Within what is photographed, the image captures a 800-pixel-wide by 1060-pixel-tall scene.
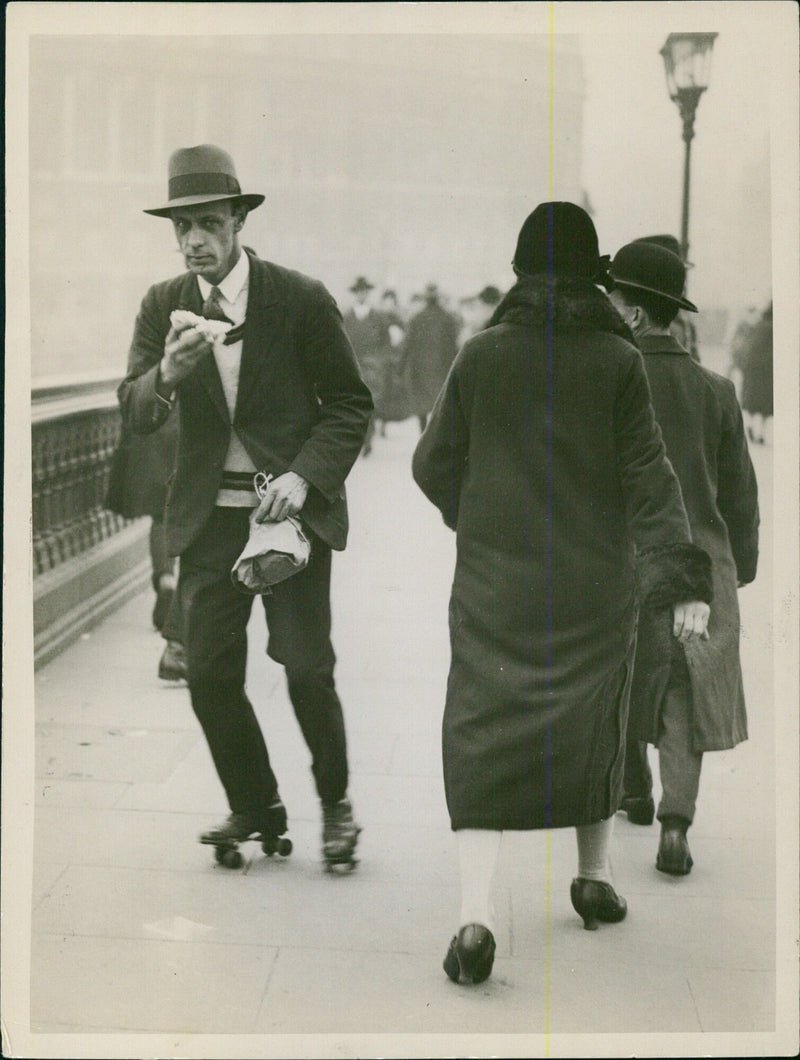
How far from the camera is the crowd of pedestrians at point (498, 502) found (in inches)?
170

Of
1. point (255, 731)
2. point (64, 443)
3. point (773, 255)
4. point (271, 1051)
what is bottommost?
point (271, 1051)

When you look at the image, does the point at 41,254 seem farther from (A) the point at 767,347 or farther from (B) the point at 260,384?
(A) the point at 767,347

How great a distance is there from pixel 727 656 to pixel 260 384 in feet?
5.75

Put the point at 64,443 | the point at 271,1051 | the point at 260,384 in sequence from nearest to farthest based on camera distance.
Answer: the point at 271,1051 → the point at 260,384 → the point at 64,443

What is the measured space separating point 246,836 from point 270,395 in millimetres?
1424

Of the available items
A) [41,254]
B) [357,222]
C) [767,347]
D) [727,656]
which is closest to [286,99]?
Result: [357,222]

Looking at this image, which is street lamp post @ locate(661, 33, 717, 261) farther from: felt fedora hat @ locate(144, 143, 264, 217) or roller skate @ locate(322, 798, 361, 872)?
roller skate @ locate(322, 798, 361, 872)

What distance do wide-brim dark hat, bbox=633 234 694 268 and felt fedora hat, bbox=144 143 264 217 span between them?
1.22 metres

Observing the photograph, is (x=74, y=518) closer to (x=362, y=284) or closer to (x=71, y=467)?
(x=71, y=467)

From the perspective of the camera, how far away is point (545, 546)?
435 centimetres

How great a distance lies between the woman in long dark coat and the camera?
14.1ft

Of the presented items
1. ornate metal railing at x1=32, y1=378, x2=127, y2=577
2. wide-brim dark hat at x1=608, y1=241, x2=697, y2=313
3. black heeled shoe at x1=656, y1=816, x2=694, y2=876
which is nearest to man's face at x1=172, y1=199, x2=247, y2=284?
ornate metal railing at x1=32, y1=378, x2=127, y2=577

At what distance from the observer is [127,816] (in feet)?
16.8

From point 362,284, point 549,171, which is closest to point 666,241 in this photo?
point 549,171
